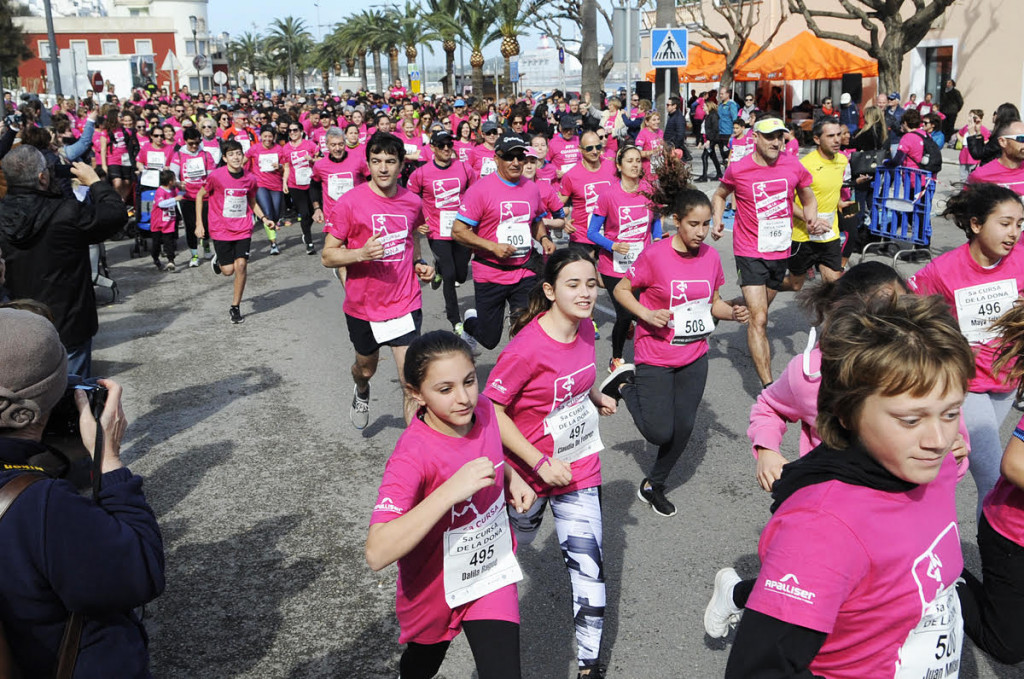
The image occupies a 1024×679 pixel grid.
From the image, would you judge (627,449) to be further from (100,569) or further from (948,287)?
(100,569)

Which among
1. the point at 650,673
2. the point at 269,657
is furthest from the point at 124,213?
the point at 650,673

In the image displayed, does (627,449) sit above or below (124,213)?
below

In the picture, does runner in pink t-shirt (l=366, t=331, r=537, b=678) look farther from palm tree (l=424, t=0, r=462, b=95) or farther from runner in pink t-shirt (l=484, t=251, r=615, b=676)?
palm tree (l=424, t=0, r=462, b=95)

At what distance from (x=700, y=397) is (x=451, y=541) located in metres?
2.80

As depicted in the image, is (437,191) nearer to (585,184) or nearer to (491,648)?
(585,184)

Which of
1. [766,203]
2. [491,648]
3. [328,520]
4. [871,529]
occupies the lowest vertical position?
[328,520]

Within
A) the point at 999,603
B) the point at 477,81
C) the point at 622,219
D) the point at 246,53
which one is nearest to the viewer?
the point at 999,603

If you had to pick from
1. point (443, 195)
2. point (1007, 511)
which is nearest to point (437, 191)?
point (443, 195)

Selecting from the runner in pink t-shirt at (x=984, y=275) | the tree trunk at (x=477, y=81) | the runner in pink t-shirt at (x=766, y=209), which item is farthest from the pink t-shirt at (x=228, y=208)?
the tree trunk at (x=477, y=81)

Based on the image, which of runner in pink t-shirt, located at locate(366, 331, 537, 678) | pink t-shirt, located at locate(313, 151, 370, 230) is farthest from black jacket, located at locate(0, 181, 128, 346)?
pink t-shirt, located at locate(313, 151, 370, 230)

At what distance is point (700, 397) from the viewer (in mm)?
5465

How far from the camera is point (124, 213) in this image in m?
5.51

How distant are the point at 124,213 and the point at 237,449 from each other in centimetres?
204

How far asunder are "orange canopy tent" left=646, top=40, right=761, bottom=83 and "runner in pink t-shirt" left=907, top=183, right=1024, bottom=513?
29.4m
